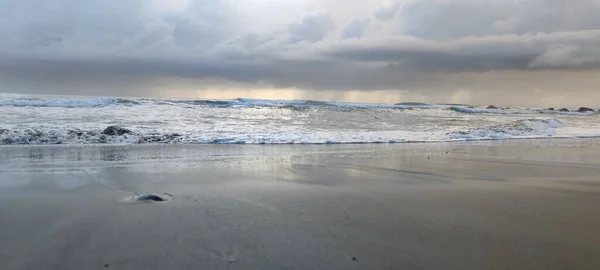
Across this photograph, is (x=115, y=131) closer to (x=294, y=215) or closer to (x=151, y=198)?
(x=151, y=198)

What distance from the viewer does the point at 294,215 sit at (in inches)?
165

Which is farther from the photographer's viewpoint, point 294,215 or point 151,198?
point 151,198

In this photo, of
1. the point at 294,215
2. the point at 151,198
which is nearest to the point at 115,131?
the point at 151,198

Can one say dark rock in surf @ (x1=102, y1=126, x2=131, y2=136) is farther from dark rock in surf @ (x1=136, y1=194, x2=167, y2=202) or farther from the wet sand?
dark rock in surf @ (x1=136, y1=194, x2=167, y2=202)

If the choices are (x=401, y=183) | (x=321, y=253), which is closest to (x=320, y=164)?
(x=401, y=183)

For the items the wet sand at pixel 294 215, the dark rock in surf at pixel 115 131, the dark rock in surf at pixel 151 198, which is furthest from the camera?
the dark rock in surf at pixel 115 131

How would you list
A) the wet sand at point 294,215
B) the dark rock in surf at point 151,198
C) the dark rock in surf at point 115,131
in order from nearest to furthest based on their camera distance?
the wet sand at point 294,215, the dark rock in surf at point 151,198, the dark rock in surf at point 115,131

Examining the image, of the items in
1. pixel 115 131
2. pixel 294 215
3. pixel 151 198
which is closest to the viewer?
pixel 294 215

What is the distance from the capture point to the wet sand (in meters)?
3.04

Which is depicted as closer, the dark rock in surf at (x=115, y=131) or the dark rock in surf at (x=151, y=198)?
the dark rock in surf at (x=151, y=198)

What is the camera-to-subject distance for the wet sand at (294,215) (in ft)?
9.99

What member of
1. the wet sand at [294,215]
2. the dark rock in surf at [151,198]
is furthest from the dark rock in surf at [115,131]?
the dark rock in surf at [151,198]

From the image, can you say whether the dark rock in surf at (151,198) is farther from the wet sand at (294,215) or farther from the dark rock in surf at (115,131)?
the dark rock in surf at (115,131)

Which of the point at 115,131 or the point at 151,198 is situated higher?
the point at 115,131
